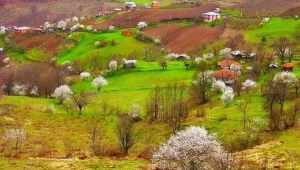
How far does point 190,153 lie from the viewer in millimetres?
29844

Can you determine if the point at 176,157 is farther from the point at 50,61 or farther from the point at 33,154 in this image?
the point at 50,61

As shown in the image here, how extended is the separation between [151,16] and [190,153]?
14552 cm

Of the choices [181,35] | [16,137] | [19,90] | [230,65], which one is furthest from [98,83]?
[181,35]

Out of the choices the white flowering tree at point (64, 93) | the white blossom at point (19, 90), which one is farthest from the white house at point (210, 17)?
the white flowering tree at point (64, 93)

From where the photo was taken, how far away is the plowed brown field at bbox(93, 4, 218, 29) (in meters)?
165

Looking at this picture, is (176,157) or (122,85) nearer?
(176,157)

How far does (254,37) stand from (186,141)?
89.7 m

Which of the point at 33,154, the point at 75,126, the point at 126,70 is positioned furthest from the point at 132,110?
the point at 126,70

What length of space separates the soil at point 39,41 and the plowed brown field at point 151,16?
19.8 m

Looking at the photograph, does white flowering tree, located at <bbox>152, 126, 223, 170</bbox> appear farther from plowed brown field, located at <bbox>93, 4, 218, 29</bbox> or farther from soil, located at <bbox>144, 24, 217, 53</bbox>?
plowed brown field, located at <bbox>93, 4, 218, 29</bbox>

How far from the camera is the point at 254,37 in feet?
374

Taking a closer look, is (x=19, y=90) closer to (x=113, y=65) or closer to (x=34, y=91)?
(x=34, y=91)

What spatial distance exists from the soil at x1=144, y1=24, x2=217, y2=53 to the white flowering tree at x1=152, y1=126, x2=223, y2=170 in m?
91.6

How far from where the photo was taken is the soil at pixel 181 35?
12775cm
